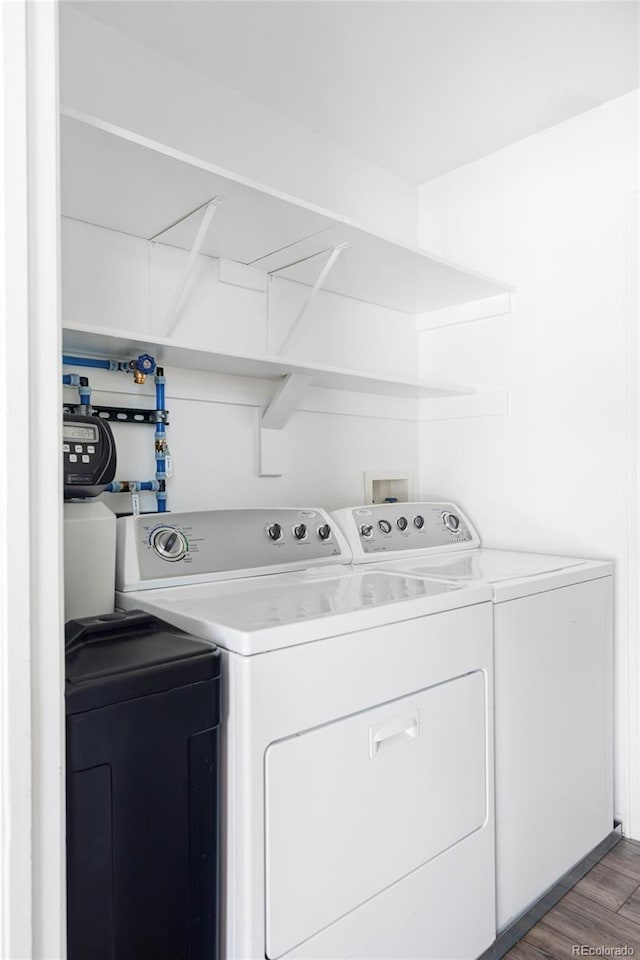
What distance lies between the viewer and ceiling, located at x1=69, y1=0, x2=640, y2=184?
1.74m

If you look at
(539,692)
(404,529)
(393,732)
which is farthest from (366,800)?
(404,529)

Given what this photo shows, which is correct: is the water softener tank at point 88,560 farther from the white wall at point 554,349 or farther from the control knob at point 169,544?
the white wall at point 554,349

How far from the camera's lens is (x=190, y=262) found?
179 centimetres

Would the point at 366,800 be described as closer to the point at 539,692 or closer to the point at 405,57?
the point at 539,692

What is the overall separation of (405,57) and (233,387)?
1151 mm

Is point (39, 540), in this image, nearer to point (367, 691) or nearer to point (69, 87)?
point (367, 691)

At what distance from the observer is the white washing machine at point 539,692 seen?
1629 mm

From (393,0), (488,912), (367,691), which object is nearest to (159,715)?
(367,691)

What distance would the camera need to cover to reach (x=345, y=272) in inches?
88.4

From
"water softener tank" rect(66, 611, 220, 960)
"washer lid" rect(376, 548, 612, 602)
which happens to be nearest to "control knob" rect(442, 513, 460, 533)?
"washer lid" rect(376, 548, 612, 602)

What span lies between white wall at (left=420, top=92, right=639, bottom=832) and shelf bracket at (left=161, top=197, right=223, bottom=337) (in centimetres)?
125

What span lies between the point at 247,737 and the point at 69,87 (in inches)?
68.7

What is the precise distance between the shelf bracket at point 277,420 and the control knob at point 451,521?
675 mm

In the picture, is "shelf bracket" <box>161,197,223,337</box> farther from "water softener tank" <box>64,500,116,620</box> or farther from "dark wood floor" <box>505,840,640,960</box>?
"dark wood floor" <box>505,840,640,960</box>
